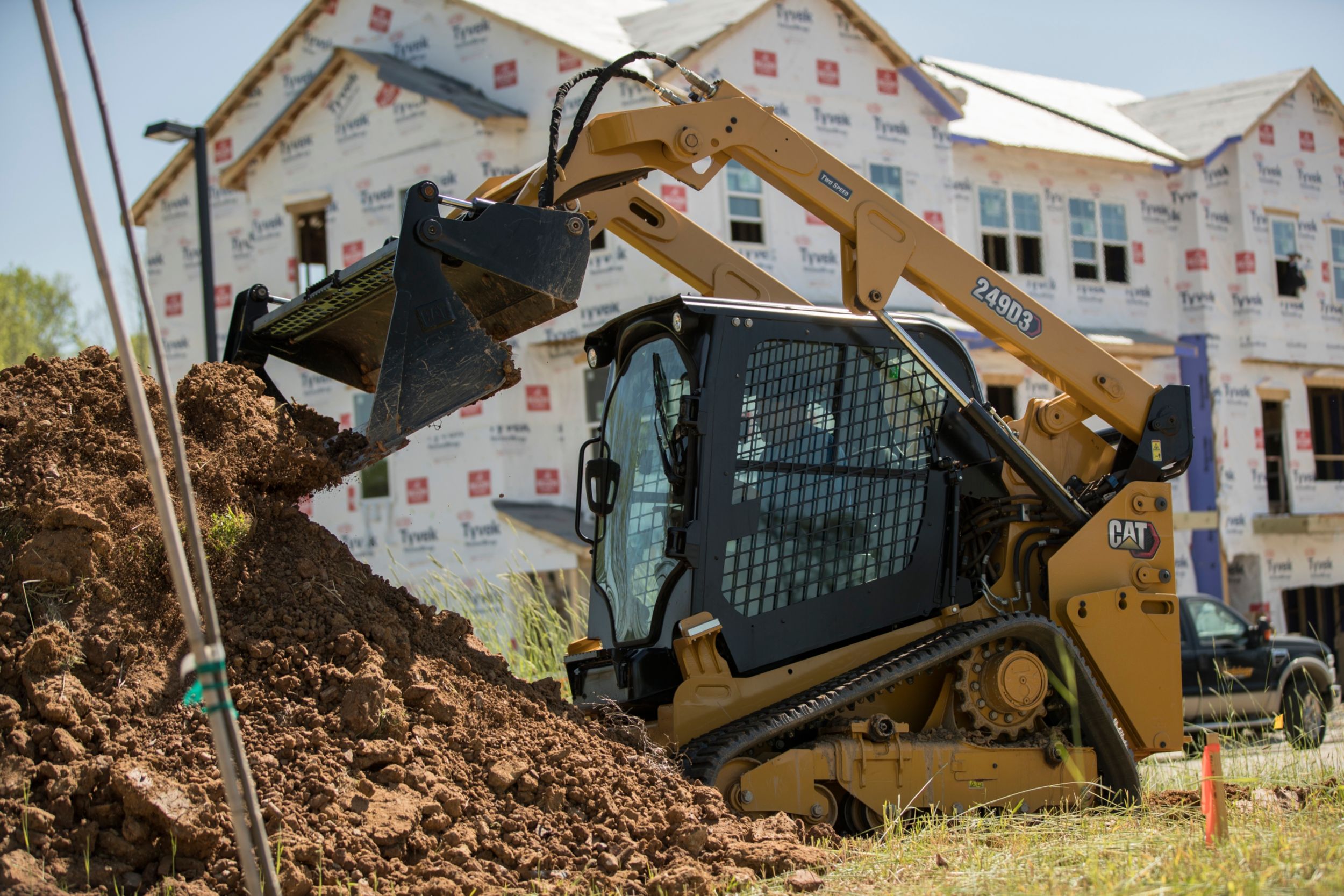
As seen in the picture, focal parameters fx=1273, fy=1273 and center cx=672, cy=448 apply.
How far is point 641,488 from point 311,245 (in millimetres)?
17954

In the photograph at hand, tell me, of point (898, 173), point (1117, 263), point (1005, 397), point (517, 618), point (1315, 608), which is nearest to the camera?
point (517, 618)

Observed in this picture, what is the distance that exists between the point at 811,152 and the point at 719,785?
3.36 meters

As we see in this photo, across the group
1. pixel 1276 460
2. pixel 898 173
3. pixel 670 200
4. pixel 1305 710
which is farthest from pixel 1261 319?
pixel 1305 710

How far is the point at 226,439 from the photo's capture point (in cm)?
580

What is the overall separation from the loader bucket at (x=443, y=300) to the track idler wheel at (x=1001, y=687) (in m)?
2.64

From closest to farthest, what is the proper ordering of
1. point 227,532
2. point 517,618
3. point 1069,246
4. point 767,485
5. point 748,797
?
point 227,532, point 748,797, point 767,485, point 517,618, point 1069,246

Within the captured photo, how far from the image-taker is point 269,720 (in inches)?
194

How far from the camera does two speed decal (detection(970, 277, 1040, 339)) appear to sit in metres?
7.08

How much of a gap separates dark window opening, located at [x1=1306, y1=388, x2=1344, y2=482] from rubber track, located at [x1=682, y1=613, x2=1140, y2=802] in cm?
2170

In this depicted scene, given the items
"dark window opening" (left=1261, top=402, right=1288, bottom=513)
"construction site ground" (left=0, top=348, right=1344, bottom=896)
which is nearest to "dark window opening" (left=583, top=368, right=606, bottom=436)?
"construction site ground" (left=0, top=348, right=1344, bottom=896)

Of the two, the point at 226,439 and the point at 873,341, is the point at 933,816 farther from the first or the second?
the point at 226,439

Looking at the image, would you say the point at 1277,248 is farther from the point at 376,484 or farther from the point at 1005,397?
the point at 376,484

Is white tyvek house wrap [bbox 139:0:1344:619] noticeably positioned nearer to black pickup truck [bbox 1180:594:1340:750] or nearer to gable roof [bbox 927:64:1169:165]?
gable roof [bbox 927:64:1169:165]

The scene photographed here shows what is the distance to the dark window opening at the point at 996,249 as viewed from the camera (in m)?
22.2
